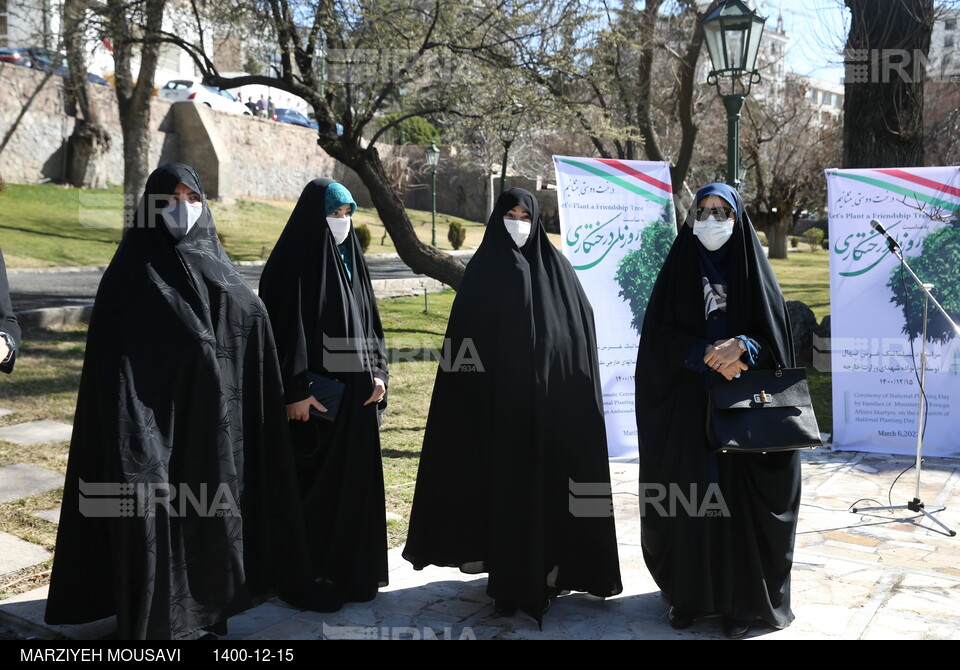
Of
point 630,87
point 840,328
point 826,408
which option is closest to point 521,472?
point 840,328

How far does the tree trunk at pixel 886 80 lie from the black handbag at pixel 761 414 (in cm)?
600

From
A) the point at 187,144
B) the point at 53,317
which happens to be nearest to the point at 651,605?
the point at 53,317

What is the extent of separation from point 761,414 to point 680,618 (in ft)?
2.95

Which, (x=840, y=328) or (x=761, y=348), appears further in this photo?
(x=840, y=328)

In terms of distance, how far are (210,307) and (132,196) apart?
11.3 metres

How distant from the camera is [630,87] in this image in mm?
13039

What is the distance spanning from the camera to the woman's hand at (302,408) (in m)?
3.62

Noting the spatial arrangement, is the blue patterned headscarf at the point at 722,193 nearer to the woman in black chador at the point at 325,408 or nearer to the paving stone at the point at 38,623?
the woman in black chador at the point at 325,408

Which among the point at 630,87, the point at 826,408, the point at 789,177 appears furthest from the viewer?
the point at 789,177

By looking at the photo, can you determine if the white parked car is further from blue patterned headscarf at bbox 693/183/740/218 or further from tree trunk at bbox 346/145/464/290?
blue patterned headscarf at bbox 693/183/740/218

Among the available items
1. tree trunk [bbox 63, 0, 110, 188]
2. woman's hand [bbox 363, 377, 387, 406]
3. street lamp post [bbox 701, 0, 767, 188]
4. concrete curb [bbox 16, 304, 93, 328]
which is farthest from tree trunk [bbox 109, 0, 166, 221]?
tree trunk [bbox 63, 0, 110, 188]

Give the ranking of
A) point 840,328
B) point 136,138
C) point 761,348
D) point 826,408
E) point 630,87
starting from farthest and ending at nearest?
point 136,138
point 630,87
point 826,408
point 840,328
point 761,348

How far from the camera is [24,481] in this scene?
207 inches

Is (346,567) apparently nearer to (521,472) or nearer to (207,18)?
(521,472)
